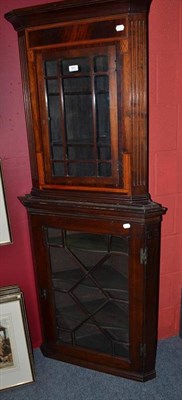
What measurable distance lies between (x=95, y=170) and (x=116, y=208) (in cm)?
22

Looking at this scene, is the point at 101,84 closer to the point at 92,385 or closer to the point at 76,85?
the point at 76,85

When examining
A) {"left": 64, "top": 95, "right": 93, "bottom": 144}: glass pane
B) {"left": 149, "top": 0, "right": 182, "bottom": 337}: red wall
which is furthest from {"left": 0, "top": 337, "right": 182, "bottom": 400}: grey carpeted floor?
{"left": 64, "top": 95, "right": 93, "bottom": 144}: glass pane

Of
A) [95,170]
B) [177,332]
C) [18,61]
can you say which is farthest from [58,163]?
[177,332]

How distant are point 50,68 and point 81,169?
50cm

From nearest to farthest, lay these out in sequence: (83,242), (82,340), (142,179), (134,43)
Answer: (134,43), (142,179), (83,242), (82,340)

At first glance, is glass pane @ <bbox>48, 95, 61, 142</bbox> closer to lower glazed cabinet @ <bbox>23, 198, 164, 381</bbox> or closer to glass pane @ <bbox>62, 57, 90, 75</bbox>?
glass pane @ <bbox>62, 57, 90, 75</bbox>

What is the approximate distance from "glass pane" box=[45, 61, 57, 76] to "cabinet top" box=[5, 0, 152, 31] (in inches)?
6.6

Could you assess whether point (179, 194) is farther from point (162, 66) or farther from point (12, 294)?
point (12, 294)

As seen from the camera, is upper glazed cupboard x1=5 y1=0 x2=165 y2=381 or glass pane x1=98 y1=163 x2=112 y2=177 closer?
upper glazed cupboard x1=5 y1=0 x2=165 y2=381

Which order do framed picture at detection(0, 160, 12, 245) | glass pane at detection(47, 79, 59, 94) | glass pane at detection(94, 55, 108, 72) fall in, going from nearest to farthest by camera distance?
glass pane at detection(94, 55, 108, 72) < glass pane at detection(47, 79, 59, 94) < framed picture at detection(0, 160, 12, 245)

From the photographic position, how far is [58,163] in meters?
1.76

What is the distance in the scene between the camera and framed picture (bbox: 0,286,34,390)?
1.97 m

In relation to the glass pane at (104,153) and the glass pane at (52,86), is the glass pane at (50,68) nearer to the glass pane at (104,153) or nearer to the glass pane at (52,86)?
the glass pane at (52,86)

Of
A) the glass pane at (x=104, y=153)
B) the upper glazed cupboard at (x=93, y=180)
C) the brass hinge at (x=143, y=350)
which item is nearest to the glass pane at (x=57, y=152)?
the upper glazed cupboard at (x=93, y=180)
